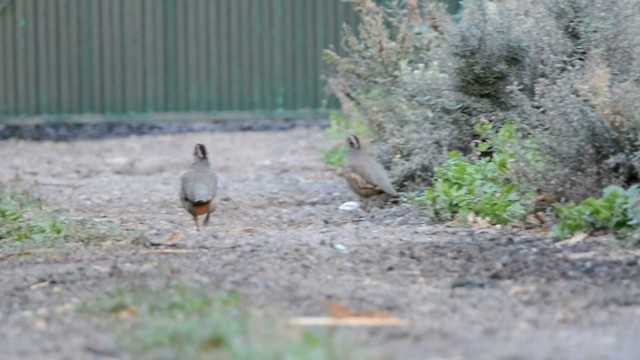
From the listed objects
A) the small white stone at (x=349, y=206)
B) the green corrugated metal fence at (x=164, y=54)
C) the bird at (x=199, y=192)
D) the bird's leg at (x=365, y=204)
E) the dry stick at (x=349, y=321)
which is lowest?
the small white stone at (x=349, y=206)

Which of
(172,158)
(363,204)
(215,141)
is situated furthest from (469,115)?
(215,141)

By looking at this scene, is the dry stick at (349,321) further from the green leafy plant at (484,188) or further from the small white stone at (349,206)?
the small white stone at (349,206)

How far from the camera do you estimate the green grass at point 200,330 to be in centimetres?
480

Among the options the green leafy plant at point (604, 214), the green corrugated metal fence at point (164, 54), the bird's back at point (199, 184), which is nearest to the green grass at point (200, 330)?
the green leafy plant at point (604, 214)

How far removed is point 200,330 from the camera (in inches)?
202

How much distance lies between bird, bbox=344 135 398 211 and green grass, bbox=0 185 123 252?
2.19 m

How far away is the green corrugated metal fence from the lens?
17.8m

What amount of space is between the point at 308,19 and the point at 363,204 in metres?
7.32

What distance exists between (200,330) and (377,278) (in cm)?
187

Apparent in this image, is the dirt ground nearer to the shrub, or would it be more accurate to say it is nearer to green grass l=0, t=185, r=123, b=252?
green grass l=0, t=185, r=123, b=252

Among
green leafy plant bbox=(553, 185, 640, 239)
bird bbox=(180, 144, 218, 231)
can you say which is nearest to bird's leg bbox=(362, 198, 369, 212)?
bird bbox=(180, 144, 218, 231)

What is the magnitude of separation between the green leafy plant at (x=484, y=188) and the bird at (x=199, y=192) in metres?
1.63

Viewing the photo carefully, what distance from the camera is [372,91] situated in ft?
42.9

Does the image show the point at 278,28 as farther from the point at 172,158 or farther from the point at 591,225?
the point at 591,225
